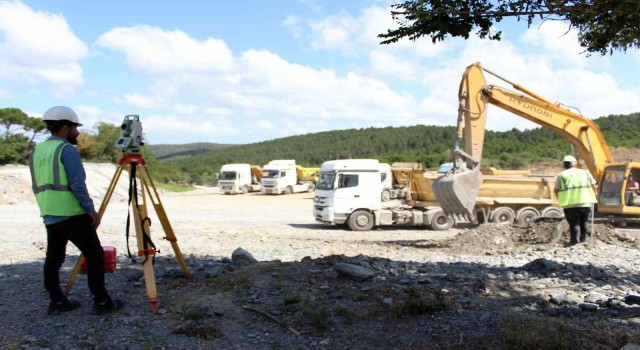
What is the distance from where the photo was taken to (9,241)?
37.4ft

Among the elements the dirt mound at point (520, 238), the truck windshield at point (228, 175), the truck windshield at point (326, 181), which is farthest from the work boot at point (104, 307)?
the truck windshield at point (228, 175)

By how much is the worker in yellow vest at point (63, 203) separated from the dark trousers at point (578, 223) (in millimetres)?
8921

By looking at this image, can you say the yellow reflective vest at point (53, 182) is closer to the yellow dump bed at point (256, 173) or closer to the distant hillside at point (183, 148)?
the yellow dump bed at point (256, 173)

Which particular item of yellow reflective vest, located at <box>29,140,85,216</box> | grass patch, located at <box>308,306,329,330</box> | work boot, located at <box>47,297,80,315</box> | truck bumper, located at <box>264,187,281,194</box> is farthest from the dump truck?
truck bumper, located at <box>264,187,281,194</box>

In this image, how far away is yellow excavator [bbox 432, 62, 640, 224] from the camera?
11.8 m

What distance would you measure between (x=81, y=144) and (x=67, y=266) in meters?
45.9

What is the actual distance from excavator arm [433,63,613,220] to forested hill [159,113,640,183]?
34.4 meters

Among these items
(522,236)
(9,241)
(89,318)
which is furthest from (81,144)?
(89,318)

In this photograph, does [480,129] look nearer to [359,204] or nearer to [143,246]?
[359,204]

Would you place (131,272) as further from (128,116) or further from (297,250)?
(297,250)

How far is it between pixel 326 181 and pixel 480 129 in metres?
5.72

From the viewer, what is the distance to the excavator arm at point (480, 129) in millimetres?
11742

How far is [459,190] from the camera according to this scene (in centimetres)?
1157

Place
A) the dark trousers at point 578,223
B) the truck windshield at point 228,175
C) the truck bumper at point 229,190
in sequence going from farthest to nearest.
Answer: the truck windshield at point 228,175 → the truck bumper at point 229,190 → the dark trousers at point 578,223
